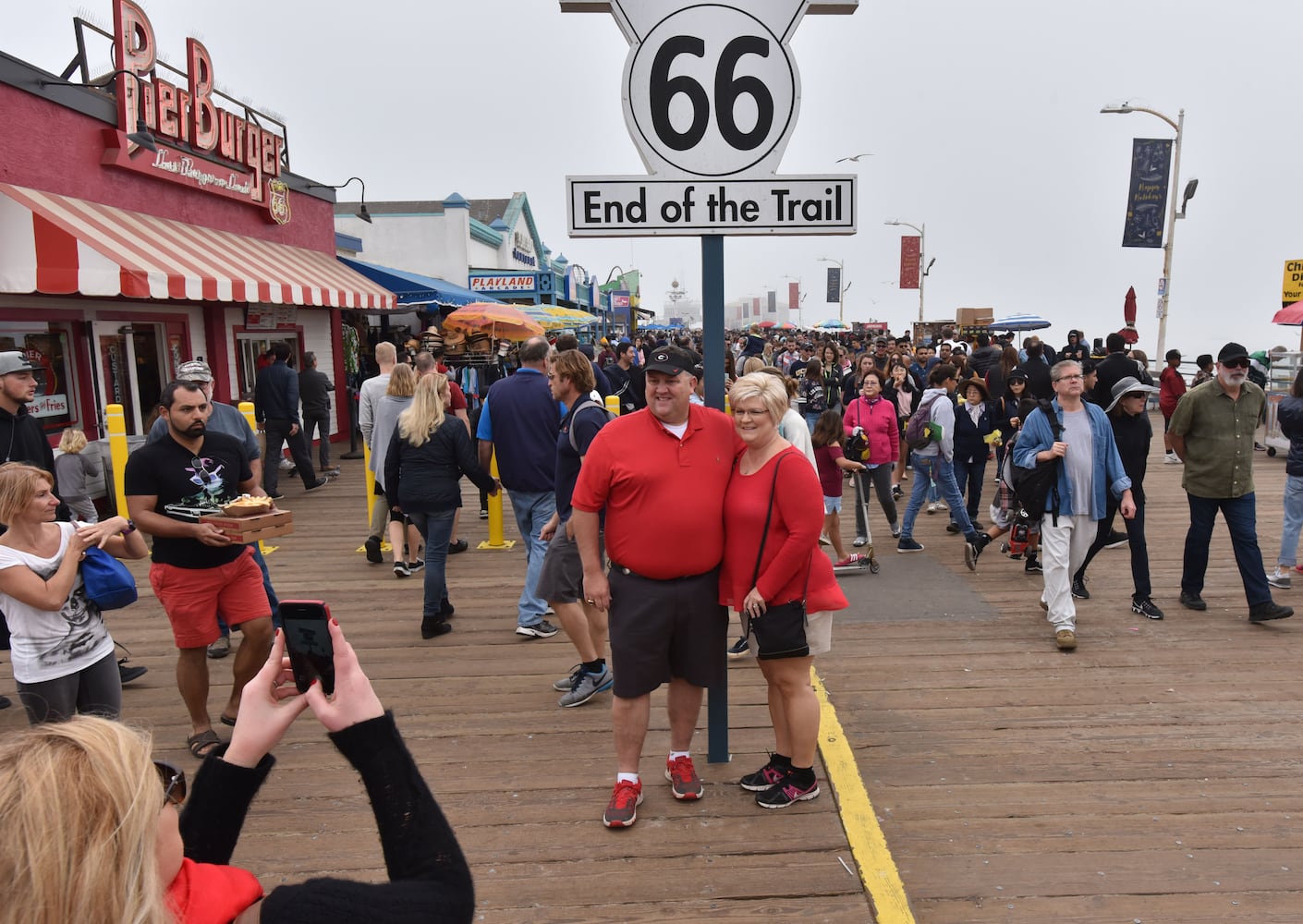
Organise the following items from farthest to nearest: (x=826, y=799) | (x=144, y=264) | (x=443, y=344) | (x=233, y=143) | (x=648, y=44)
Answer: (x=443, y=344)
(x=233, y=143)
(x=144, y=264)
(x=826, y=799)
(x=648, y=44)

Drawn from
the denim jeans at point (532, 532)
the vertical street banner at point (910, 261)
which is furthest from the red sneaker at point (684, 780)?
the vertical street banner at point (910, 261)

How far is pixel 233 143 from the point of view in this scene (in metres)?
13.1

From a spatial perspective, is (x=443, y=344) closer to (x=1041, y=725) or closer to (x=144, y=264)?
(x=144, y=264)

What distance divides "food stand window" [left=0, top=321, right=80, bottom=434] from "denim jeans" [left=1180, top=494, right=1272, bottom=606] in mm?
10820

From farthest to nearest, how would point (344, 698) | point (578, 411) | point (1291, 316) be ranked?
point (1291, 316), point (578, 411), point (344, 698)

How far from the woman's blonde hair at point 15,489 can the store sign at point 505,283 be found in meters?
26.2

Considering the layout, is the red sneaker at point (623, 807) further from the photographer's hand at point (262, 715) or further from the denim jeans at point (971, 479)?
the denim jeans at point (971, 479)

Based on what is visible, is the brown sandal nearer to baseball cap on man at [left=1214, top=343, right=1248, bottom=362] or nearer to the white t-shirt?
the white t-shirt

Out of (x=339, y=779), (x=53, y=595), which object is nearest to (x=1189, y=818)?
(x=339, y=779)

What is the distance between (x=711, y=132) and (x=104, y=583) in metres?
3.07

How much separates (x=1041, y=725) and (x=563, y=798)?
96.8 inches

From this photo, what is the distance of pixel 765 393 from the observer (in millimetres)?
3461

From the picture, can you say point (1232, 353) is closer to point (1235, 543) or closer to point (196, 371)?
point (1235, 543)

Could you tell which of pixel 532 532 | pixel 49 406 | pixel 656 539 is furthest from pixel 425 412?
pixel 49 406
